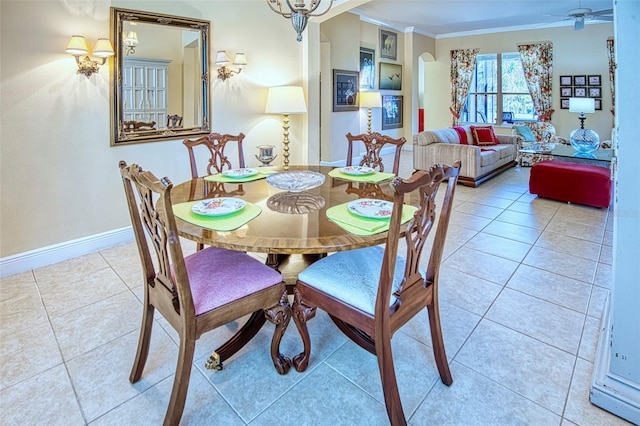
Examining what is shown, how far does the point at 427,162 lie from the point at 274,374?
15.8 feet

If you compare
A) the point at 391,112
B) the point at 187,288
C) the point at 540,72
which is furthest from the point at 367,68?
the point at 187,288

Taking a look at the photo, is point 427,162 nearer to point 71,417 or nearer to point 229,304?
point 229,304

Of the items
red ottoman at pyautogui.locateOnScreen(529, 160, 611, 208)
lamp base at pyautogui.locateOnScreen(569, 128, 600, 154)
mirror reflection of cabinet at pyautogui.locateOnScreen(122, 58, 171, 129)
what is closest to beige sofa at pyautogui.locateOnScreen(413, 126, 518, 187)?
red ottoman at pyautogui.locateOnScreen(529, 160, 611, 208)

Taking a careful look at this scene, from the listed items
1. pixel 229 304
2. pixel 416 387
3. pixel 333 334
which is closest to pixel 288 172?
pixel 333 334

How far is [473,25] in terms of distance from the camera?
7.79 metres

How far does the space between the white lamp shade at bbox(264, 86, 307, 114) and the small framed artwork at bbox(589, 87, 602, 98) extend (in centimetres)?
656

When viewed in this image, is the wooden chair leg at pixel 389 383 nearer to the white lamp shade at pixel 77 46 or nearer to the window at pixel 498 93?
the white lamp shade at pixel 77 46

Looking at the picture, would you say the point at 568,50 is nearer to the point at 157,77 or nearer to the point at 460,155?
the point at 460,155

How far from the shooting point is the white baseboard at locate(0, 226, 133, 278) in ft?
8.95

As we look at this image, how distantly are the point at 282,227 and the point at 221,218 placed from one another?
279mm

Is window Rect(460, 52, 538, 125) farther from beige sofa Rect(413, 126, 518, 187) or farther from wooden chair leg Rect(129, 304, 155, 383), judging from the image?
wooden chair leg Rect(129, 304, 155, 383)

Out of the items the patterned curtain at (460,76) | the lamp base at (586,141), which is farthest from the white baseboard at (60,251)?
the patterned curtain at (460,76)

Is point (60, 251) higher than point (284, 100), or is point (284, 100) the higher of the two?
point (284, 100)

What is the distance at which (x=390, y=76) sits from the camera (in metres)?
8.21
